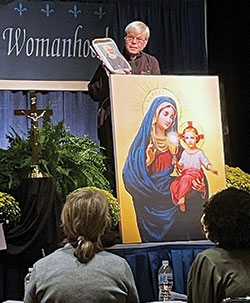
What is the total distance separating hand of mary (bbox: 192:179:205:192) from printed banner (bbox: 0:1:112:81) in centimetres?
254

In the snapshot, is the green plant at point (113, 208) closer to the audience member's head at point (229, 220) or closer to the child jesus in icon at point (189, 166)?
the child jesus in icon at point (189, 166)

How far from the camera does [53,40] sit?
6.84m

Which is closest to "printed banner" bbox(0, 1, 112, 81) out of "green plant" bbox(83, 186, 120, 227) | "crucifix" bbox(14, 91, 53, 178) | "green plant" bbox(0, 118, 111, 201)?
"crucifix" bbox(14, 91, 53, 178)

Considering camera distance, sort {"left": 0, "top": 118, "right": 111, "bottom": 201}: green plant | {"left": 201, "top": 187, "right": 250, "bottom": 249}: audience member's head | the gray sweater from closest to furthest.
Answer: the gray sweater, {"left": 201, "top": 187, "right": 250, "bottom": 249}: audience member's head, {"left": 0, "top": 118, "right": 111, "bottom": 201}: green plant

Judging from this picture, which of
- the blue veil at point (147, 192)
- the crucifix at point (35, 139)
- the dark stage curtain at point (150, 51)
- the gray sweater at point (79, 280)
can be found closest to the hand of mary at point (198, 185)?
the blue veil at point (147, 192)

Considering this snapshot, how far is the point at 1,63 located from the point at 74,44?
2.60 ft

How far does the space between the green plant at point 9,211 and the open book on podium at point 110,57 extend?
1203mm

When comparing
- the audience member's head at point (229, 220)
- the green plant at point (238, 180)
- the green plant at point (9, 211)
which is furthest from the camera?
the green plant at point (238, 180)

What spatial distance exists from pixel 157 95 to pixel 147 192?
0.71 meters

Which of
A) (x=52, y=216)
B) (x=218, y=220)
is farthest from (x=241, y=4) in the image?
(x=218, y=220)

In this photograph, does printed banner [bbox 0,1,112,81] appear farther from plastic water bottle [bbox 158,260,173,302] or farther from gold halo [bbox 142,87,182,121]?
Result: plastic water bottle [bbox 158,260,173,302]

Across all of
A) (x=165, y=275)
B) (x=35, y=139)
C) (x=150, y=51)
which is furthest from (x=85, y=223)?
(x=150, y=51)

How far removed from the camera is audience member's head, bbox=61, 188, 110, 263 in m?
2.26

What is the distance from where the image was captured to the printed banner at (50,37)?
22.0 ft
